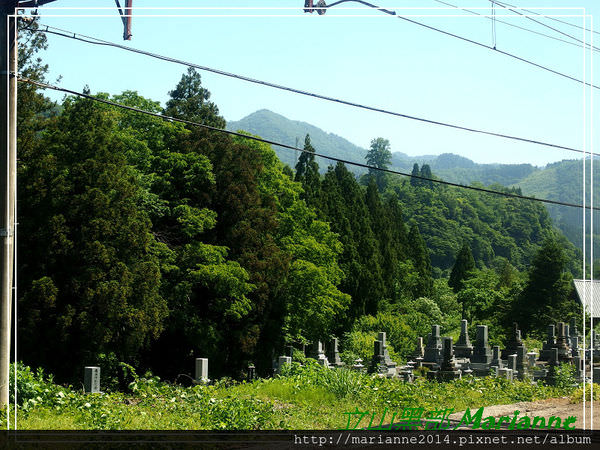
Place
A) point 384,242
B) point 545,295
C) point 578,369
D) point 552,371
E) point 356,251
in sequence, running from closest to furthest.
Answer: point 552,371
point 578,369
point 356,251
point 545,295
point 384,242

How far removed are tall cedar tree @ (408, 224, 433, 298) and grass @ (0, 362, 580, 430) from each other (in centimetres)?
3954

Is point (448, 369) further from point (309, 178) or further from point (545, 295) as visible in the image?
point (545, 295)

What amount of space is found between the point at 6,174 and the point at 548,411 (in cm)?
1026

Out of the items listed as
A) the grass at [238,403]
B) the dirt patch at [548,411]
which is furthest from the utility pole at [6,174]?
the dirt patch at [548,411]

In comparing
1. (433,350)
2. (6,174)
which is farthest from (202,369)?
(433,350)

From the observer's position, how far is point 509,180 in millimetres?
163000

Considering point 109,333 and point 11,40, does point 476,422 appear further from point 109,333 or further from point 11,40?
point 109,333

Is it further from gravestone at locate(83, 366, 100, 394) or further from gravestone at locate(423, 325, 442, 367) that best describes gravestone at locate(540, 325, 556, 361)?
gravestone at locate(83, 366, 100, 394)

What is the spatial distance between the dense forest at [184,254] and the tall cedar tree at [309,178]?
0.17 meters

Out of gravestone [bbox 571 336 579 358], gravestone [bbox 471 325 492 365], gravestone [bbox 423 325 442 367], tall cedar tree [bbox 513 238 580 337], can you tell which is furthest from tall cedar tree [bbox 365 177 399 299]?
gravestone [bbox 471 325 492 365]

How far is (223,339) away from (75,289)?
7985mm

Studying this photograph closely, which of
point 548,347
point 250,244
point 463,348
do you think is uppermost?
point 250,244

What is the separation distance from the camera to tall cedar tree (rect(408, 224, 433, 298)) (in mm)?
55781

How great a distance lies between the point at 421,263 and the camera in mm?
62438
